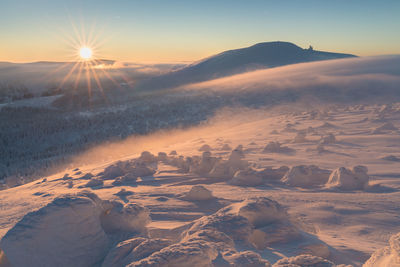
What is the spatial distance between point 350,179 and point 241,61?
3294 centimetres

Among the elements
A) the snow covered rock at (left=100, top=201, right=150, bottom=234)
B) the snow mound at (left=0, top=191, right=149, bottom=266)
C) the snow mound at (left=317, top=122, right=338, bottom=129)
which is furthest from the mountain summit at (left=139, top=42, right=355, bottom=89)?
the snow mound at (left=0, top=191, right=149, bottom=266)

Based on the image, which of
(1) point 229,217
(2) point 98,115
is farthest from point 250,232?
(2) point 98,115

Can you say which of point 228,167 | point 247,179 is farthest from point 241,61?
point 247,179

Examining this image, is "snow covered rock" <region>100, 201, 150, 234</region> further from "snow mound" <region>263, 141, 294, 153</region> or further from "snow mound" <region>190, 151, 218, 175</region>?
"snow mound" <region>263, 141, 294, 153</region>

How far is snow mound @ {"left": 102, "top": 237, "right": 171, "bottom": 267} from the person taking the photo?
2164 millimetres

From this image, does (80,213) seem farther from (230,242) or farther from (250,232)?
(250,232)

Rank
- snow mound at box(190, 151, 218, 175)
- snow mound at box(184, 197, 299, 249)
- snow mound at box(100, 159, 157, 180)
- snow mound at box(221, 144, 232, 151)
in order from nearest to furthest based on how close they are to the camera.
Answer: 1. snow mound at box(184, 197, 299, 249)
2. snow mound at box(190, 151, 218, 175)
3. snow mound at box(100, 159, 157, 180)
4. snow mound at box(221, 144, 232, 151)

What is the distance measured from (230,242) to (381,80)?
19656 mm

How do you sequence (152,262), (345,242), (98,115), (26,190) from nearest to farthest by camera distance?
(152,262) → (345,242) → (26,190) → (98,115)

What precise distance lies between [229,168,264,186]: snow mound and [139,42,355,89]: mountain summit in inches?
895

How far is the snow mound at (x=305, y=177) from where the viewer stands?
4500 mm

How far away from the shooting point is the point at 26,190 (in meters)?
5.66

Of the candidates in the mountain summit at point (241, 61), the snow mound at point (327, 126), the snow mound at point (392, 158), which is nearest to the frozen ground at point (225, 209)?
the snow mound at point (392, 158)

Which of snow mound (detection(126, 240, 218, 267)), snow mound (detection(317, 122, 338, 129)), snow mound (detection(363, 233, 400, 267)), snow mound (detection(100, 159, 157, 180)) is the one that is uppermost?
snow mound (detection(363, 233, 400, 267))
